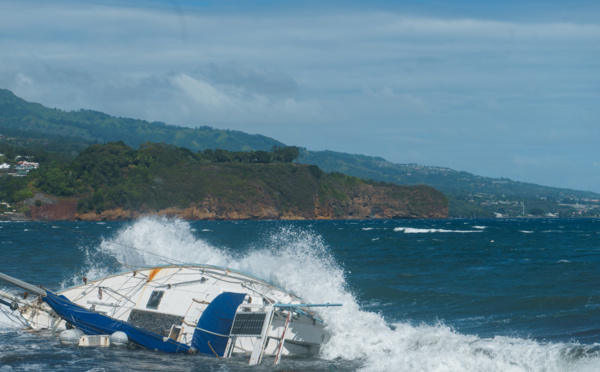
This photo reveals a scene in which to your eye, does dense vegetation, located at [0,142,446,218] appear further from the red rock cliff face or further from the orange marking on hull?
the orange marking on hull

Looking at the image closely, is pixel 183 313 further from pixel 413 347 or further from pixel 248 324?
pixel 413 347

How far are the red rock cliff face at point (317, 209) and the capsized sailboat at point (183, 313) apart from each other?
11089 centimetres

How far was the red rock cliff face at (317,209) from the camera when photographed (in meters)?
125

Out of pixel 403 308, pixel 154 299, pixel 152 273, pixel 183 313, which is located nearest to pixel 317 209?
pixel 403 308

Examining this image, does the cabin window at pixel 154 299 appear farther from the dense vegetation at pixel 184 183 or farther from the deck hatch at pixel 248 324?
the dense vegetation at pixel 184 183

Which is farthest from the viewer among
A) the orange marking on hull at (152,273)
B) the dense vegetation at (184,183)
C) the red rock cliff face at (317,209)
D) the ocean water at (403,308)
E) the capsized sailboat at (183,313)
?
the dense vegetation at (184,183)

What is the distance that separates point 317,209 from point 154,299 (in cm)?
14382

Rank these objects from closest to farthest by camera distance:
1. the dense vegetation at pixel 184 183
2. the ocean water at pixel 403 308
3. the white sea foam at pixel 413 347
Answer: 1. the white sea foam at pixel 413 347
2. the ocean water at pixel 403 308
3. the dense vegetation at pixel 184 183

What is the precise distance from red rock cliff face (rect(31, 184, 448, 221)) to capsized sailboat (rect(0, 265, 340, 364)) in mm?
110892

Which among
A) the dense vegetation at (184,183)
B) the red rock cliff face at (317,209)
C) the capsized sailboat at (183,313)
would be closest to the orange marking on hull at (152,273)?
the capsized sailboat at (183,313)

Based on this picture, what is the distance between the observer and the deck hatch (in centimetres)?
1538

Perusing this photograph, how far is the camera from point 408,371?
1434cm

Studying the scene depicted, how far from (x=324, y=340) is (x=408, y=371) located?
3009mm

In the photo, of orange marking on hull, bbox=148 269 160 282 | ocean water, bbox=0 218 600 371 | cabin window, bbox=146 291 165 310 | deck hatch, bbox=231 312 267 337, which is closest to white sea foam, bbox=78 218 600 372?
ocean water, bbox=0 218 600 371
